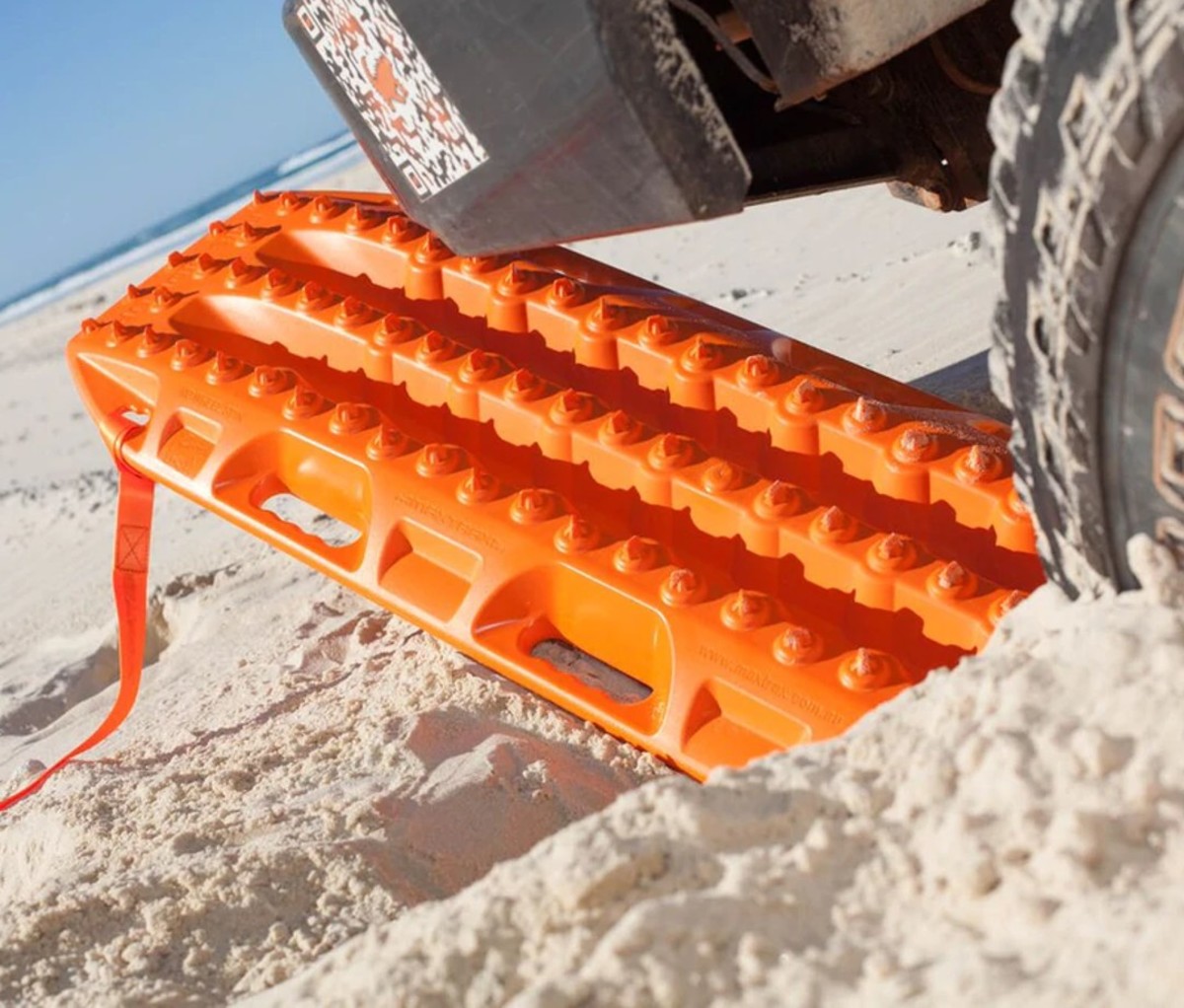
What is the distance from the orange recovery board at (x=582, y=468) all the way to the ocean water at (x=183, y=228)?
59.2 ft

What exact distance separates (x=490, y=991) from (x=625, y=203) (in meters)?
0.93

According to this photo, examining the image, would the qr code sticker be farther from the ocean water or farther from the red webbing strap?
the ocean water

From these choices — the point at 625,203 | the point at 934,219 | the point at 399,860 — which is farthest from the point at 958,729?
the point at 934,219

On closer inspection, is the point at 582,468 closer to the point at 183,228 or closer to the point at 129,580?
the point at 129,580

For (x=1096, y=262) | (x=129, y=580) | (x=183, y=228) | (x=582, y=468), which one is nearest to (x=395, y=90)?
(x=582, y=468)

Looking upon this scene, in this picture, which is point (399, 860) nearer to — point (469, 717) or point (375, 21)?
point (469, 717)

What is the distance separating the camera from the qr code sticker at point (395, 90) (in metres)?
2.06

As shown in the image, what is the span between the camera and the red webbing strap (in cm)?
315

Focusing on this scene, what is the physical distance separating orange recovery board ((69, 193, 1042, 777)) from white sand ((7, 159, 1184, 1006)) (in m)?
0.23

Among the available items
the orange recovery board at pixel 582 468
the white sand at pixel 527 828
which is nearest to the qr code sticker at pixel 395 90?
the orange recovery board at pixel 582 468

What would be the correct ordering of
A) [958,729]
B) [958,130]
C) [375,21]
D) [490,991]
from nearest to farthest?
[490,991]
[958,729]
[375,21]
[958,130]

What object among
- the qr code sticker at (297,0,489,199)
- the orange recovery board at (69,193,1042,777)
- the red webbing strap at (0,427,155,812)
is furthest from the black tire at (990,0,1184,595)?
the red webbing strap at (0,427,155,812)

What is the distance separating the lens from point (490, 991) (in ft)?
4.67

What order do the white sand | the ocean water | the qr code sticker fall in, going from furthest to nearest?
the ocean water → the qr code sticker → the white sand
